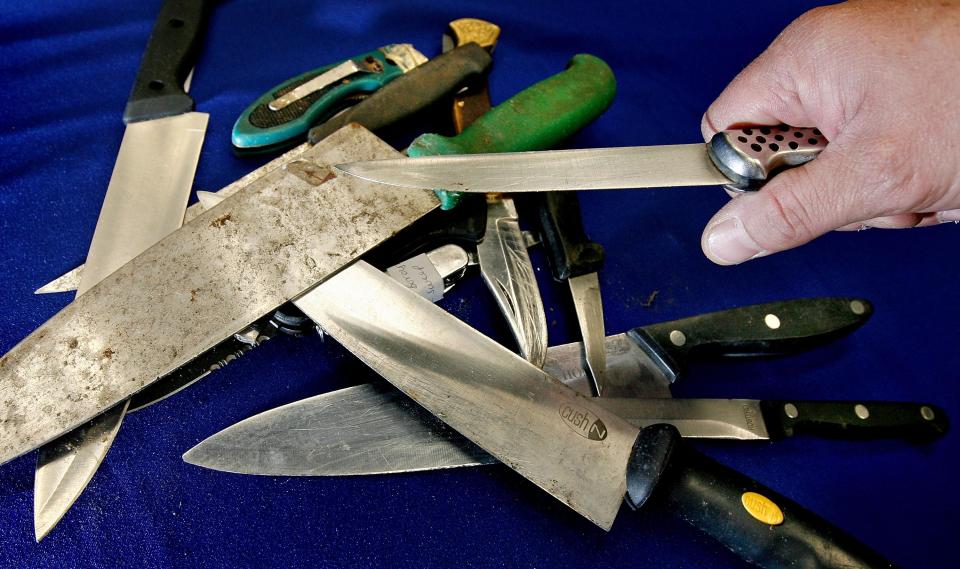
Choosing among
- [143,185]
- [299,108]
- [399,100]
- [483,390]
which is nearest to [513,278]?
[483,390]

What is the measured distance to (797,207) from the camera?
0.71 metres

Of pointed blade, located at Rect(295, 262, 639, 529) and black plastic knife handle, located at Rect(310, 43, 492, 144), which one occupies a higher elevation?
black plastic knife handle, located at Rect(310, 43, 492, 144)

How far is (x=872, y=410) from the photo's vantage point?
2.91 ft

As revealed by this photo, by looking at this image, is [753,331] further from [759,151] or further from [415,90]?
[415,90]

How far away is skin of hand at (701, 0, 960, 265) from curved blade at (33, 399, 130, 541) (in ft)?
2.54

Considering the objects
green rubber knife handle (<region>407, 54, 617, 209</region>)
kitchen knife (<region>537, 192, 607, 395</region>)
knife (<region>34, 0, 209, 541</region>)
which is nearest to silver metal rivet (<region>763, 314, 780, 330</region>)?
kitchen knife (<region>537, 192, 607, 395</region>)

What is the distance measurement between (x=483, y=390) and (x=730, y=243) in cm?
35

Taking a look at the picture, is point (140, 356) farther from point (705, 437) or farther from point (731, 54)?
point (731, 54)

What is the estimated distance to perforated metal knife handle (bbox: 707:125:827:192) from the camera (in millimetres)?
719

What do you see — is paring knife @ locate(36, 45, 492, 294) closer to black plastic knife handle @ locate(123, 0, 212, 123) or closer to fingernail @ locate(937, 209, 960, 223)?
black plastic knife handle @ locate(123, 0, 212, 123)

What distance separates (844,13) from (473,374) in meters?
0.64

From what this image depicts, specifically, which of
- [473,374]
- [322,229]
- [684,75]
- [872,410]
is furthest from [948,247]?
[322,229]

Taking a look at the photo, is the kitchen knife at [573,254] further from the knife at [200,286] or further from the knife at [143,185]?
the knife at [143,185]

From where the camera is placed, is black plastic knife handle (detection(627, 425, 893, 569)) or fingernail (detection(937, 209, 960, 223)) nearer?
black plastic knife handle (detection(627, 425, 893, 569))
